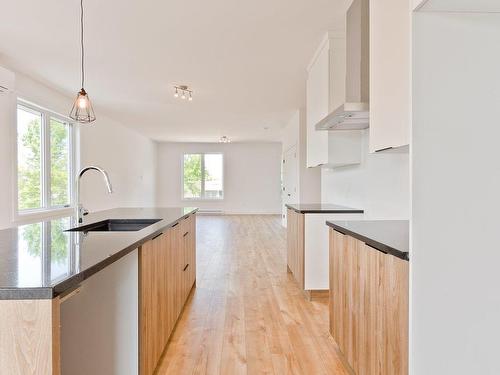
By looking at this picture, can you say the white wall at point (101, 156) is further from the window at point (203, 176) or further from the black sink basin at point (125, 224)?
the black sink basin at point (125, 224)

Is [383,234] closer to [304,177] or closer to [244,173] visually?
[304,177]

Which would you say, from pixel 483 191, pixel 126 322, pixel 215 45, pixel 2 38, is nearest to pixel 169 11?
pixel 215 45

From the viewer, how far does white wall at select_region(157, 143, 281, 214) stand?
12023mm

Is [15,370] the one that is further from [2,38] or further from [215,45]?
[2,38]

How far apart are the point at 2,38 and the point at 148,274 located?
3215 mm

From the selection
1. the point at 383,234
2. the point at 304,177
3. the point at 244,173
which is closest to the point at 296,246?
the point at 383,234

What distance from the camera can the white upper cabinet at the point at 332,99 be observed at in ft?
10.4

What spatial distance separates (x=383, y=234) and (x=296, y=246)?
2.02m

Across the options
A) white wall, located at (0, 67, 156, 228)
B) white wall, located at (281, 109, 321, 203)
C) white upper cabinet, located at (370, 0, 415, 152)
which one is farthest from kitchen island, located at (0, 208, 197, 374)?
white wall, located at (281, 109, 321, 203)

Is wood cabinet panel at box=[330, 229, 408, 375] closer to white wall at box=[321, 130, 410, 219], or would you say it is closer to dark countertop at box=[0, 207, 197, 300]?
white wall at box=[321, 130, 410, 219]

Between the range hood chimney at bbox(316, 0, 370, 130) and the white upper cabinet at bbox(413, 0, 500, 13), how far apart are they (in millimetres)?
1187

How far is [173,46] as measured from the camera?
3.51m

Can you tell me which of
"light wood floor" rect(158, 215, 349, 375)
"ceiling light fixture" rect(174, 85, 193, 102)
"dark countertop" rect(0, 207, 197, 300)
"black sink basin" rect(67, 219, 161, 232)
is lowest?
"light wood floor" rect(158, 215, 349, 375)

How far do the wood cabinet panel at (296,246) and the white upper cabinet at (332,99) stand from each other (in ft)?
2.22
